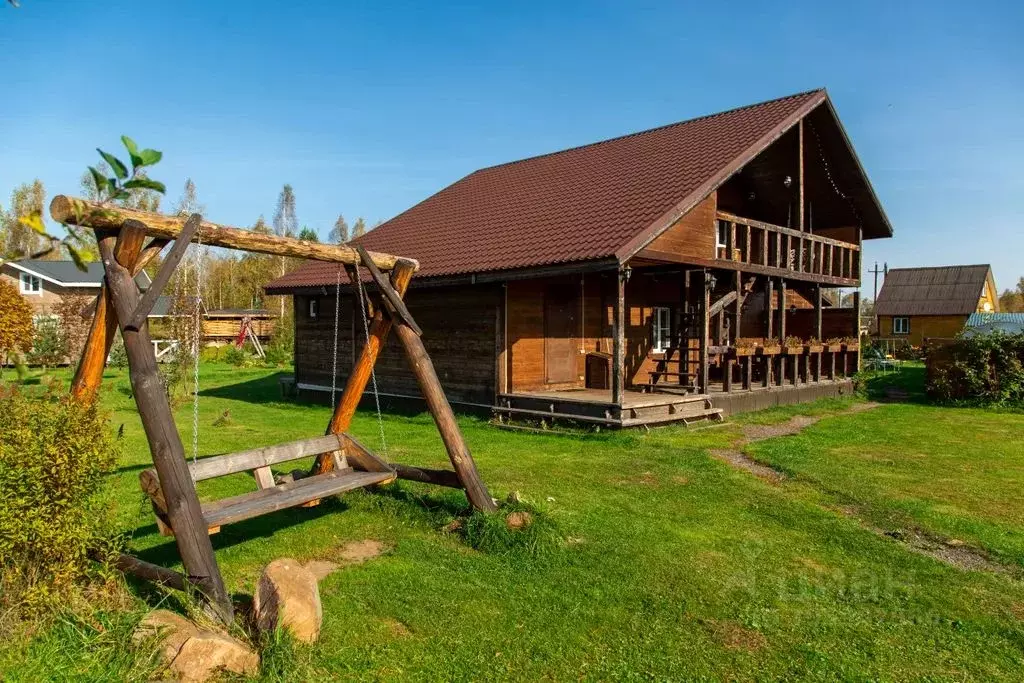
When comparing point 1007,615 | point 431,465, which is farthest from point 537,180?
point 1007,615

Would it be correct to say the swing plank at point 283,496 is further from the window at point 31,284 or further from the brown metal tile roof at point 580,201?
the window at point 31,284

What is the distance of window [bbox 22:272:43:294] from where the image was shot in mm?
40906

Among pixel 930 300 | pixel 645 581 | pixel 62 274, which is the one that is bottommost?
pixel 645 581

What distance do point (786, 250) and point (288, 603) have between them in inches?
630

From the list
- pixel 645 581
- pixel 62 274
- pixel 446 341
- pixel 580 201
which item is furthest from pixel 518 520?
pixel 62 274

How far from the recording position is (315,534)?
21.1ft

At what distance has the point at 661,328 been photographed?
17.4m

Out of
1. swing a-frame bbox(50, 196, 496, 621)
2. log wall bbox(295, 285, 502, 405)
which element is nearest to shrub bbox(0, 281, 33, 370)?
swing a-frame bbox(50, 196, 496, 621)

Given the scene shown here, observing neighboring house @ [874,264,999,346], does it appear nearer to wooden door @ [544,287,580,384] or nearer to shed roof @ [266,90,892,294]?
shed roof @ [266,90,892,294]

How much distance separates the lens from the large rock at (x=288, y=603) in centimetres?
412

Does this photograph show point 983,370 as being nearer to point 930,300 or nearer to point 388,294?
point 388,294

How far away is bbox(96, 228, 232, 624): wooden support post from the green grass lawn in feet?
1.05

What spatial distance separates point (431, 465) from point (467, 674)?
559 centimetres

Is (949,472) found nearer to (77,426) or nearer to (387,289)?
(387,289)
